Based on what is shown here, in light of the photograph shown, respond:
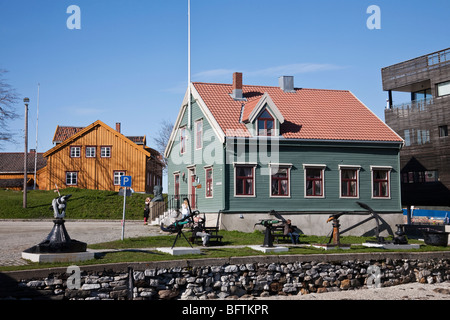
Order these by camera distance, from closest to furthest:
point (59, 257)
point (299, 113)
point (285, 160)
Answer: point (59, 257)
point (285, 160)
point (299, 113)

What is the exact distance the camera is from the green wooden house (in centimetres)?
2594

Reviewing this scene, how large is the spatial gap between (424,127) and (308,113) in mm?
12133

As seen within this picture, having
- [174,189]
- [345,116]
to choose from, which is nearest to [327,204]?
[345,116]

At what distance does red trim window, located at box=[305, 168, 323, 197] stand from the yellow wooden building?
85.8 feet

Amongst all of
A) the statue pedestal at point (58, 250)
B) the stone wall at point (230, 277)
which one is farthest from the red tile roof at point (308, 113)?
the statue pedestal at point (58, 250)

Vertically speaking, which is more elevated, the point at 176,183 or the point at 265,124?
the point at 265,124

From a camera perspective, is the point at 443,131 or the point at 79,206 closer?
the point at 443,131

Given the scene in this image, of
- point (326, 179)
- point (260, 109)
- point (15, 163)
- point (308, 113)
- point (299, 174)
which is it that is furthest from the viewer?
point (15, 163)

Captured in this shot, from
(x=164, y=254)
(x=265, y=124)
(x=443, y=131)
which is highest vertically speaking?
(x=443, y=131)

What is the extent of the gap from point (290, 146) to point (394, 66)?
18.0m

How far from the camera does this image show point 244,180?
26.0m

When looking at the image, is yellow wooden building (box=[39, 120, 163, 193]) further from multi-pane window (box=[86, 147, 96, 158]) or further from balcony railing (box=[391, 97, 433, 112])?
balcony railing (box=[391, 97, 433, 112])

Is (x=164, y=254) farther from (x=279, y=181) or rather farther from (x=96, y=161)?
(x=96, y=161)

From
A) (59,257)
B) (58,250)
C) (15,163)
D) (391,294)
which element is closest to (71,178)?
(15,163)
